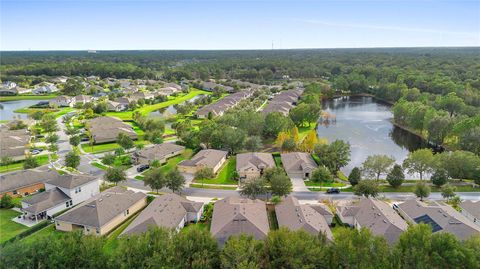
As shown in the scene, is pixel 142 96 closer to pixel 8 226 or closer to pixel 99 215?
pixel 8 226

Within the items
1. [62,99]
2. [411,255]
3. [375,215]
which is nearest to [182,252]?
[411,255]

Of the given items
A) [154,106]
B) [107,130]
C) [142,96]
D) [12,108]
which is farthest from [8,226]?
[12,108]

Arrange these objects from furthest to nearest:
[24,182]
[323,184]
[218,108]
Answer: [218,108], [323,184], [24,182]

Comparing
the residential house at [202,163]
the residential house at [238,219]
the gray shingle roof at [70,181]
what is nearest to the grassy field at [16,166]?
the gray shingle roof at [70,181]

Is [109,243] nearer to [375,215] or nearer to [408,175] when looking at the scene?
[375,215]

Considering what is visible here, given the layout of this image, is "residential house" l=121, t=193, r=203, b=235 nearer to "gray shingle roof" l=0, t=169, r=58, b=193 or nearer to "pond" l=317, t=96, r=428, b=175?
"gray shingle roof" l=0, t=169, r=58, b=193

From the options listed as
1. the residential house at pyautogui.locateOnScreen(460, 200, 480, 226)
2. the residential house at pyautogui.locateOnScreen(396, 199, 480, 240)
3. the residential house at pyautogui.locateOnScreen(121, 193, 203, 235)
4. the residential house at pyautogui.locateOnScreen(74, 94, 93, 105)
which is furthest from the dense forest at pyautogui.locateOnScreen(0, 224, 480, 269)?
the residential house at pyautogui.locateOnScreen(74, 94, 93, 105)

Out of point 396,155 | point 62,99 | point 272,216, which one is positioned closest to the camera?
point 272,216

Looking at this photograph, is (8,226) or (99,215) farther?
(8,226)
